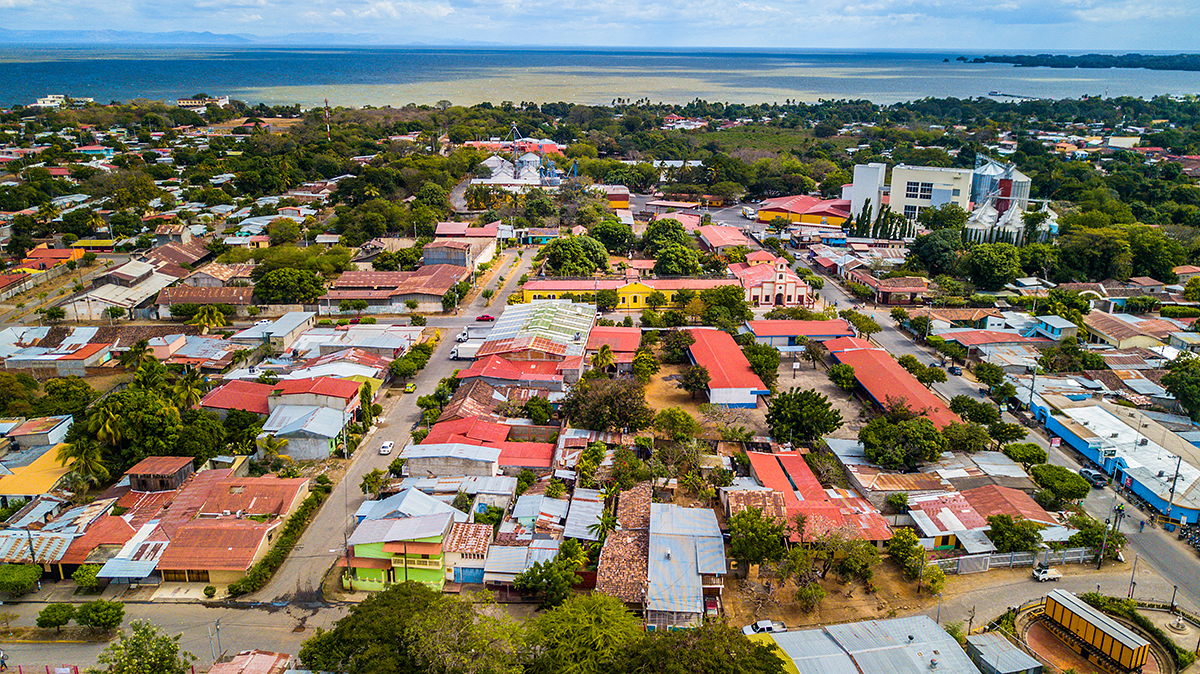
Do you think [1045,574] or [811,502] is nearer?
[1045,574]

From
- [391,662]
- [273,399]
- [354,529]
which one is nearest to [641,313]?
[273,399]

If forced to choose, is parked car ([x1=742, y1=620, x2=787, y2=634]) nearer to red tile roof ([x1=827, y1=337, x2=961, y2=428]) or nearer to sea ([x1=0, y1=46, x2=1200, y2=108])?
red tile roof ([x1=827, y1=337, x2=961, y2=428])

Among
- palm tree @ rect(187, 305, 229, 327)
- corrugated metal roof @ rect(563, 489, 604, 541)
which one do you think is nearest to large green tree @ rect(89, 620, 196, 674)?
corrugated metal roof @ rect(563, 489, 604, 541)

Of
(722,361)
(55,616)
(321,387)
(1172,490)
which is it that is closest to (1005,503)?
(1172,490)

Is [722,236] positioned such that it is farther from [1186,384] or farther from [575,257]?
[1186,384]

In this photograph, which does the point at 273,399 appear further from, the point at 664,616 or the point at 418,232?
the point at 418,232

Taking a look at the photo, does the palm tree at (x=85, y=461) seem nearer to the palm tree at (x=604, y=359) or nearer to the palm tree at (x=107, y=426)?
the palm tree at (x=107, y=426)
